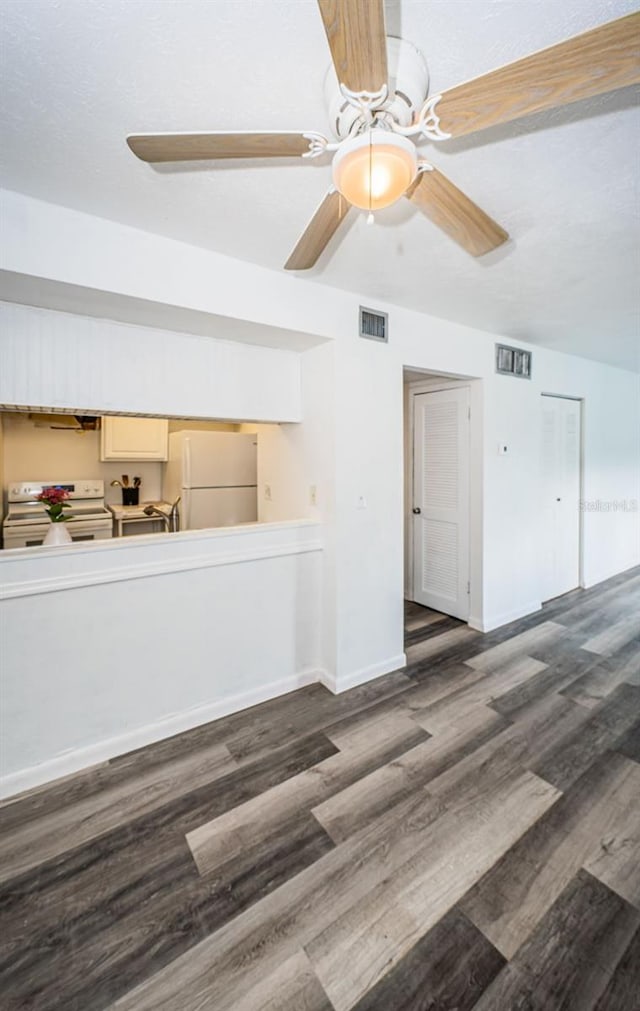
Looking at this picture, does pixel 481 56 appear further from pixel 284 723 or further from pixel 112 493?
pixel 112 493

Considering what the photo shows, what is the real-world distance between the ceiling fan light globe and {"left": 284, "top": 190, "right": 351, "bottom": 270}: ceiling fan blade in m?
0.12

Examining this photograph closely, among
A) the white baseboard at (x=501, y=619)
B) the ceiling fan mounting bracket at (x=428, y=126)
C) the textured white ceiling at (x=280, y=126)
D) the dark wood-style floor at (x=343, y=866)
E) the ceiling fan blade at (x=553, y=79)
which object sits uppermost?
the textured white ceiling at (x=280, y=126)

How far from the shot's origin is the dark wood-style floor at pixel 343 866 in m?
1.20

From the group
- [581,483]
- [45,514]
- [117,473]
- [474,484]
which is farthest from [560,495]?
[45,514]

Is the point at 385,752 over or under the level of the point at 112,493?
under

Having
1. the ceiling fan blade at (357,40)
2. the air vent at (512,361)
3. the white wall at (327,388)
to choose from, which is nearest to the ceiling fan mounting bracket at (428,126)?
the ceiling fan blade at (357,40)

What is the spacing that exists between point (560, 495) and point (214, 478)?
11.4ft

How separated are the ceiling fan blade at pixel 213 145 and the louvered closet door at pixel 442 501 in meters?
2.81

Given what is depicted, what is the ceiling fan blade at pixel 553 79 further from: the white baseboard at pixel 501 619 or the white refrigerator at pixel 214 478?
the white baseboard at pixel 501 619

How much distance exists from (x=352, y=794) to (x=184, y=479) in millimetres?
2762

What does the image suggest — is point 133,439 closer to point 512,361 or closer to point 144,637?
point 144,637

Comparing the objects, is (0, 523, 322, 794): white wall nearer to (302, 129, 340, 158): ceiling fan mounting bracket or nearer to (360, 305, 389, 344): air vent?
(360, 305, 389, 344): air vent

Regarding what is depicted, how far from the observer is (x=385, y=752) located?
2.11 m

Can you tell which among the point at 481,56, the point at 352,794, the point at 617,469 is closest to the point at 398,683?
the point at 352,794
